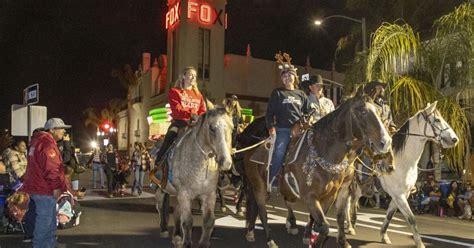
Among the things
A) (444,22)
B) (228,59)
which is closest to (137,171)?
(444,22)

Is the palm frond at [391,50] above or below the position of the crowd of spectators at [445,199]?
above

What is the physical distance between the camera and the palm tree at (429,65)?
15836mm

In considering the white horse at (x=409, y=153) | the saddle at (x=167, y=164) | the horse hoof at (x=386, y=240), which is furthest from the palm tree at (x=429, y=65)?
the saddle at (x=167, y=164)

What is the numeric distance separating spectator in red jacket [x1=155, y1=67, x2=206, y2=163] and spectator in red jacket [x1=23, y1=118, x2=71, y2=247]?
1666mm

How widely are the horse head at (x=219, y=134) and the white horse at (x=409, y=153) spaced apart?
355 centimetres

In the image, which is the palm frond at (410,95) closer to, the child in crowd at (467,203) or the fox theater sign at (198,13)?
the child in crowd at (467,203)

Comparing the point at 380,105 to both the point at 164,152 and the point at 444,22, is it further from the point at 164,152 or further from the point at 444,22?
the point at 444,22

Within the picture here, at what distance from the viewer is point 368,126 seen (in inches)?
259

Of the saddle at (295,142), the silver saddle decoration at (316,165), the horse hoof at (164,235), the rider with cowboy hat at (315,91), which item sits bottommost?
the horse hoof at (164,235)

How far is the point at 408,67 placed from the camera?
1761cm

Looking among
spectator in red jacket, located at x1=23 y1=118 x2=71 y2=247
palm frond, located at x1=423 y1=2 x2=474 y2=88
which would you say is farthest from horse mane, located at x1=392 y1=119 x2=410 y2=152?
palm frond, located at x1=423 y1=2 x2=474 y2=88

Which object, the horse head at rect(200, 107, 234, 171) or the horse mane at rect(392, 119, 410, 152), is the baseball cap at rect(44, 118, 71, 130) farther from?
the horse mane at rect(392, 119, 410, 152)

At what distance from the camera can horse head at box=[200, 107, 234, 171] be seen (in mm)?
6512

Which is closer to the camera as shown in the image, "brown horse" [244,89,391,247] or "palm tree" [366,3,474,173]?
"brown horse" [244,89,391,247]
